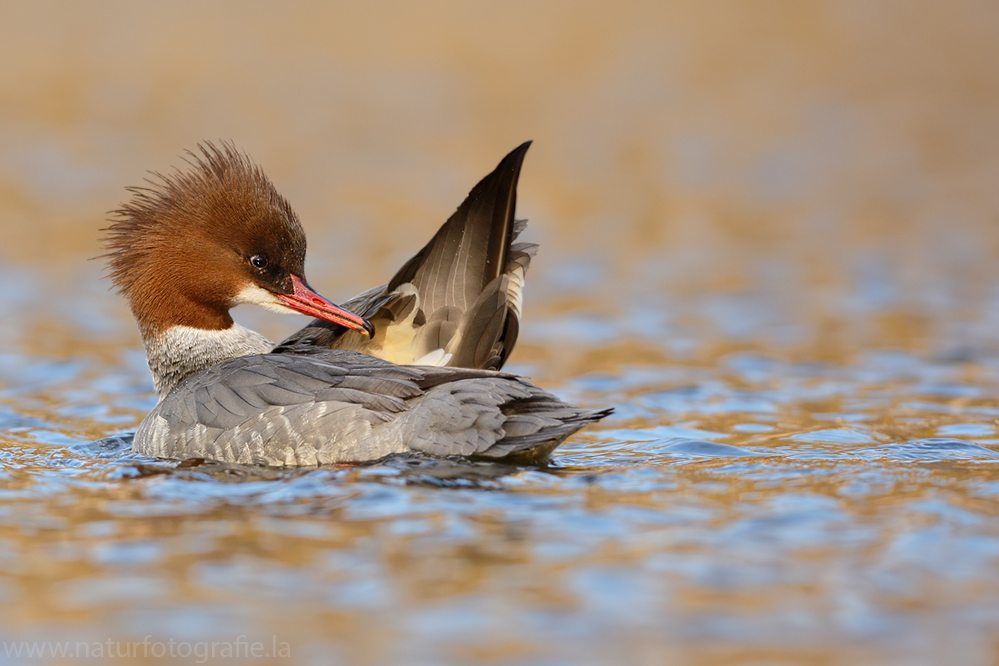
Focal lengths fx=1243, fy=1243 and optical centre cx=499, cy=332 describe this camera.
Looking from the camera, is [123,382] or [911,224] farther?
[911,224]

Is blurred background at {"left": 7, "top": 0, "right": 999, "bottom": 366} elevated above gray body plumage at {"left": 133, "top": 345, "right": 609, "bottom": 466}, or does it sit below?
above

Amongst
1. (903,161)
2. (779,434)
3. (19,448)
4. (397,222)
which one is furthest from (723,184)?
(19,448)

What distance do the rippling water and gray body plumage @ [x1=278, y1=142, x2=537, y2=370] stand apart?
0.88 m

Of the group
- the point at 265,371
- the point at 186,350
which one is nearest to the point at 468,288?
the point at 265,371

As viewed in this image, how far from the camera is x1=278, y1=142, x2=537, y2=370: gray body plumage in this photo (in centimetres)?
684

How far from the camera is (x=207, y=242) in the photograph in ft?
23.4

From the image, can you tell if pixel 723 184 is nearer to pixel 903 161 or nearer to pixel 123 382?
pixel 903 161

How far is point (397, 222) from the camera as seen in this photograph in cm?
1443

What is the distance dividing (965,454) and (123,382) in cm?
596

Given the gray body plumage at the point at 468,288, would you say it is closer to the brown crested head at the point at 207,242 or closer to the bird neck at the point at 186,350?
the brown crested head at the point at 207,242

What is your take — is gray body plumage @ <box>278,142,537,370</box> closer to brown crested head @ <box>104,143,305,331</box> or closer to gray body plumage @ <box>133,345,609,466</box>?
gray body plumage @ <box>133,345,609,466</box>

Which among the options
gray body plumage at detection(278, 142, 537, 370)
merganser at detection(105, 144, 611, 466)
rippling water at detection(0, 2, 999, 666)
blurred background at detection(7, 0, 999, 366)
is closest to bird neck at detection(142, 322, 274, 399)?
merganser at detection(105, 144, 611, 466)

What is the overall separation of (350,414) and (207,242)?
1544mm

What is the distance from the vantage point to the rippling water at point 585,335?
15.2 ft
